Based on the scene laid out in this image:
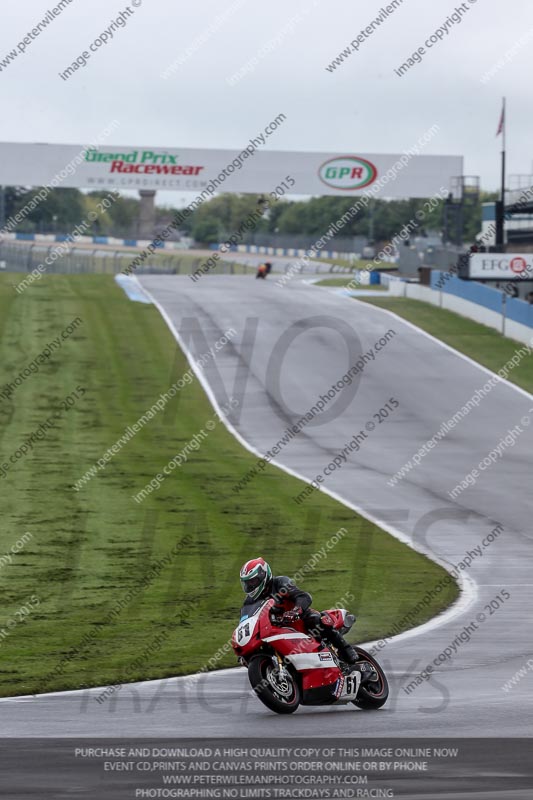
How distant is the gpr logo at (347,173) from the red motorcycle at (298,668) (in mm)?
58529

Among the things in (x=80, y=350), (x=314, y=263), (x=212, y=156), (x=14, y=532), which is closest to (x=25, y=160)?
(x=212, y=156)

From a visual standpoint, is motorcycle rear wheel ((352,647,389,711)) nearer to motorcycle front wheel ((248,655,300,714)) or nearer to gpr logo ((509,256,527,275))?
motorcycle front wheel ((248,655,300,714))

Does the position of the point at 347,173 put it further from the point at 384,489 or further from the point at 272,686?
the point at 272,686

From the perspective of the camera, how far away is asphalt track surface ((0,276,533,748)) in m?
10.1

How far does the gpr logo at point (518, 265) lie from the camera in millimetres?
46562

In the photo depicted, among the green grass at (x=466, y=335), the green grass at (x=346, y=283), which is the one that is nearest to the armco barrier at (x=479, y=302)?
the green grass at (x=466, y=335)

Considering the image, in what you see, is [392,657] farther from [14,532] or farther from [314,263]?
[314,263]

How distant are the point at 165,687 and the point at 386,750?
3.26 m

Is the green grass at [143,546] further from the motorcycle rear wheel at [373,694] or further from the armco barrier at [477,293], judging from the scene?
the armco barrier at [477,293]

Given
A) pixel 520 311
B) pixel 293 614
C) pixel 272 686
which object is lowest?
pixel 520 311

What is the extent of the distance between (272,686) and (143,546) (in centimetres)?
983

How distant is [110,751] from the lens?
348 inches

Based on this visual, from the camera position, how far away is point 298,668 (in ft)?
34.9

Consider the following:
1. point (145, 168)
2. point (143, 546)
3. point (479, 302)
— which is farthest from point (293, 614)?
point (145, 168)
